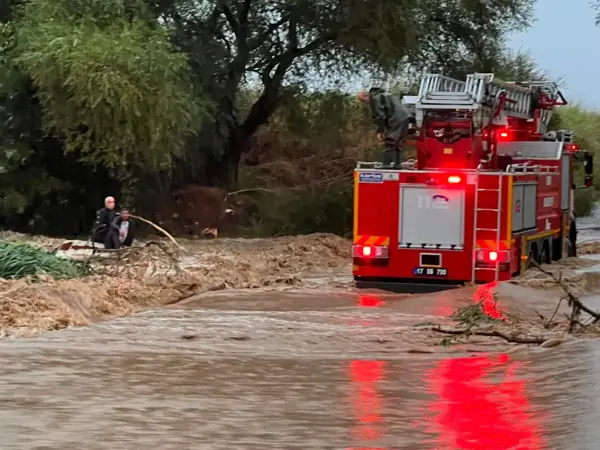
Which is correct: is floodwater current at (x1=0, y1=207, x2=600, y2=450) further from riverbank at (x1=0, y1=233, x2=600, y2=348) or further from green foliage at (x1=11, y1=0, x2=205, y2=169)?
green foliage at (x1=11, y1=0, x2=205, y2=169)

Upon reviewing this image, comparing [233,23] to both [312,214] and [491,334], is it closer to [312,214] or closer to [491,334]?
[312,214]

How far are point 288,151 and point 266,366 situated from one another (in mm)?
26544

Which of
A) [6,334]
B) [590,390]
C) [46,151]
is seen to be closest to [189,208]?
[46,151]

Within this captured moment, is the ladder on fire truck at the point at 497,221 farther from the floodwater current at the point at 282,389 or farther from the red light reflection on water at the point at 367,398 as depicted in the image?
the red light reflection on water at the point at 367,398

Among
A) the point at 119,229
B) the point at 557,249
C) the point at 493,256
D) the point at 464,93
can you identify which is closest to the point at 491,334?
the point at 493,256

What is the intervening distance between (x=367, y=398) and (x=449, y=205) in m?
8.33

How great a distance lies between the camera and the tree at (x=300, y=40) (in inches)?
1109

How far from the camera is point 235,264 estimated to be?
66.1ft

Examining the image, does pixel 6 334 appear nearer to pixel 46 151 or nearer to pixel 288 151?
pixel 46 151

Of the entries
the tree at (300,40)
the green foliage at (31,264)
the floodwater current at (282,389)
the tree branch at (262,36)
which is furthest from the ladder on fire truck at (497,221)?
the tree branch at (262,36)

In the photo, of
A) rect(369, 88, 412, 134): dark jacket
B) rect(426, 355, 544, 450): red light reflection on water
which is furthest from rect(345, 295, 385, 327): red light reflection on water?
rect(369, 88, 412, 134): dark jacket

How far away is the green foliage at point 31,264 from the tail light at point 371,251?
4.36 meters

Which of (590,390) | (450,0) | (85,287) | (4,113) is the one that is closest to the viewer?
(590,390)

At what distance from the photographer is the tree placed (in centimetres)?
2817
